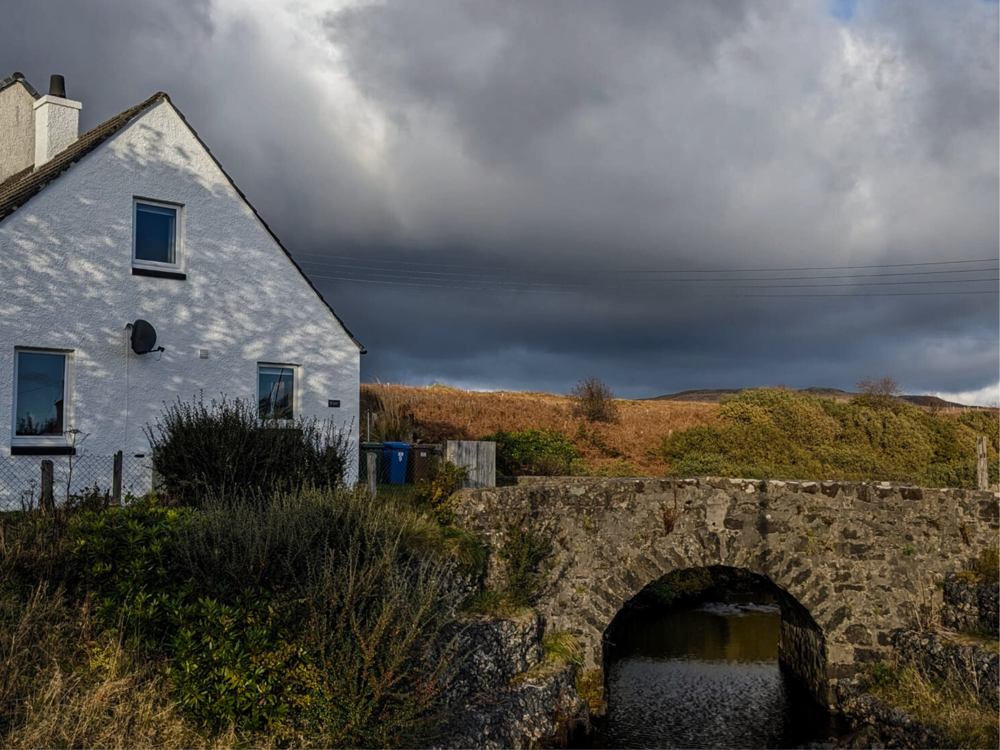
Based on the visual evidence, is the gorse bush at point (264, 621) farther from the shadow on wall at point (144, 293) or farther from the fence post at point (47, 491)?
the shadow on wall at point (144, 293)

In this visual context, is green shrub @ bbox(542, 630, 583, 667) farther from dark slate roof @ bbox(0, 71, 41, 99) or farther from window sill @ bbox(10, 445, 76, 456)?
dark slate roof @ bbox(0, 71, 41, 99)

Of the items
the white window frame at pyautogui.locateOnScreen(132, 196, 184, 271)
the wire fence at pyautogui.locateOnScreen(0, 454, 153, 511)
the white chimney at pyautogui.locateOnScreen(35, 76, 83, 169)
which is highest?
the white chimney at pyautogui.locateOnScreen(35, 76, 83, 169)

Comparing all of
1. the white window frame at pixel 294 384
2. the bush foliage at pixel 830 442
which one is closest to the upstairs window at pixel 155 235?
the white window frame at pixel 294 384

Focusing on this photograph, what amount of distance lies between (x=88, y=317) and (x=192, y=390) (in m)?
1.93

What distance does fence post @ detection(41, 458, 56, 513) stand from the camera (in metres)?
8.77

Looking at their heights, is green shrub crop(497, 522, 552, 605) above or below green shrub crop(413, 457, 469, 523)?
below

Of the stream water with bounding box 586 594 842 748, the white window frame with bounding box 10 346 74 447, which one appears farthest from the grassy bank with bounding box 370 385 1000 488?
the white window frame with bounding box 10 346 74 447

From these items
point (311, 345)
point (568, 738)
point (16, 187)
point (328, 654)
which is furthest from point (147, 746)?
point (16, 187)

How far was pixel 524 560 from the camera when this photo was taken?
11.9 meters

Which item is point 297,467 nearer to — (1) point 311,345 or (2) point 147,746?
(1) point 311,345

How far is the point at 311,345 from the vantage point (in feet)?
49.6

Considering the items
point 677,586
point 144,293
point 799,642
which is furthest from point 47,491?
point 677,586

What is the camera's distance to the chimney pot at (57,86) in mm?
15391

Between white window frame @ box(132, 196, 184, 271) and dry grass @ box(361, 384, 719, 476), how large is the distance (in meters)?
9.59
